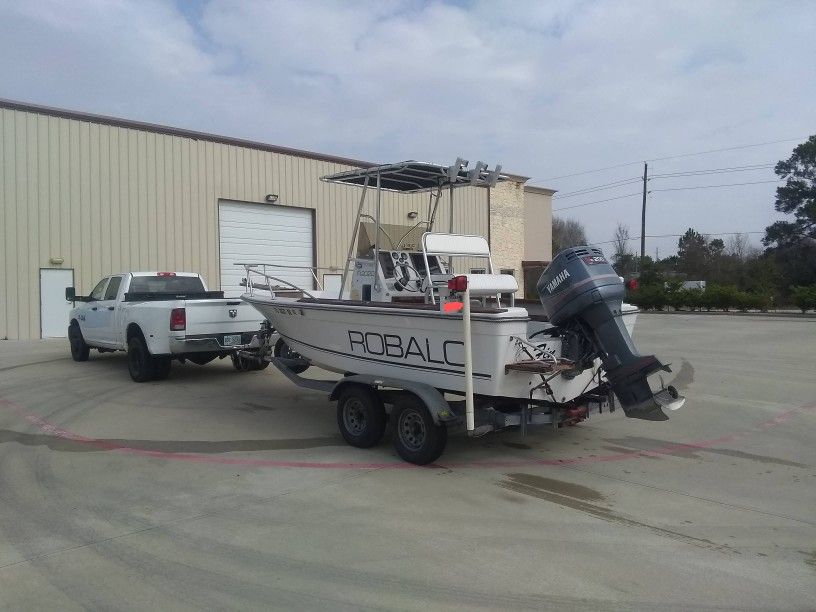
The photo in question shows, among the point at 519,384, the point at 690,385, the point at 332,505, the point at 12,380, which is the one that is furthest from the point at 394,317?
the point at 12,380

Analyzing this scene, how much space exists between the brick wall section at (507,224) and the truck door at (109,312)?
2102 cm

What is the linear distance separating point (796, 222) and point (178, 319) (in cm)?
5561

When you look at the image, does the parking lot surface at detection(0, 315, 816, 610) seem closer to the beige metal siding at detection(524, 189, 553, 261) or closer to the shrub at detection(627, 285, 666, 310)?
the beige metal siding at detection(524, 189, 553, 261)

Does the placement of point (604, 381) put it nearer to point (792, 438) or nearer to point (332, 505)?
point (792, 438)

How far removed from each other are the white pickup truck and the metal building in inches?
198

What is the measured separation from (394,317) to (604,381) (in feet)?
7.35

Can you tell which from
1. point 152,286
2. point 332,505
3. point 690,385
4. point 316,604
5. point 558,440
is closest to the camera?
point 316,604

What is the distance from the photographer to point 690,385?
10.8 meters

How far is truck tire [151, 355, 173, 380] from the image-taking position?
34.3 ft

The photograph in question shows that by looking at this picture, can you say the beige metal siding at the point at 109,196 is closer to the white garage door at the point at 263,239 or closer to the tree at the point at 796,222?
the white garage door at the point at 263,239

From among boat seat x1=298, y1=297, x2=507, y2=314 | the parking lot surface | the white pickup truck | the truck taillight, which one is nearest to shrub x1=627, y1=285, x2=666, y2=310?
the parking lot surface

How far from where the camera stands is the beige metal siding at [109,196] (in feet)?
60.6

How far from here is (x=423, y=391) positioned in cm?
591

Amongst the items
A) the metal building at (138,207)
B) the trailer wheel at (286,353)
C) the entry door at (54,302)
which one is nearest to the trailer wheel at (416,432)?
the trailer wheel at (286,353)
